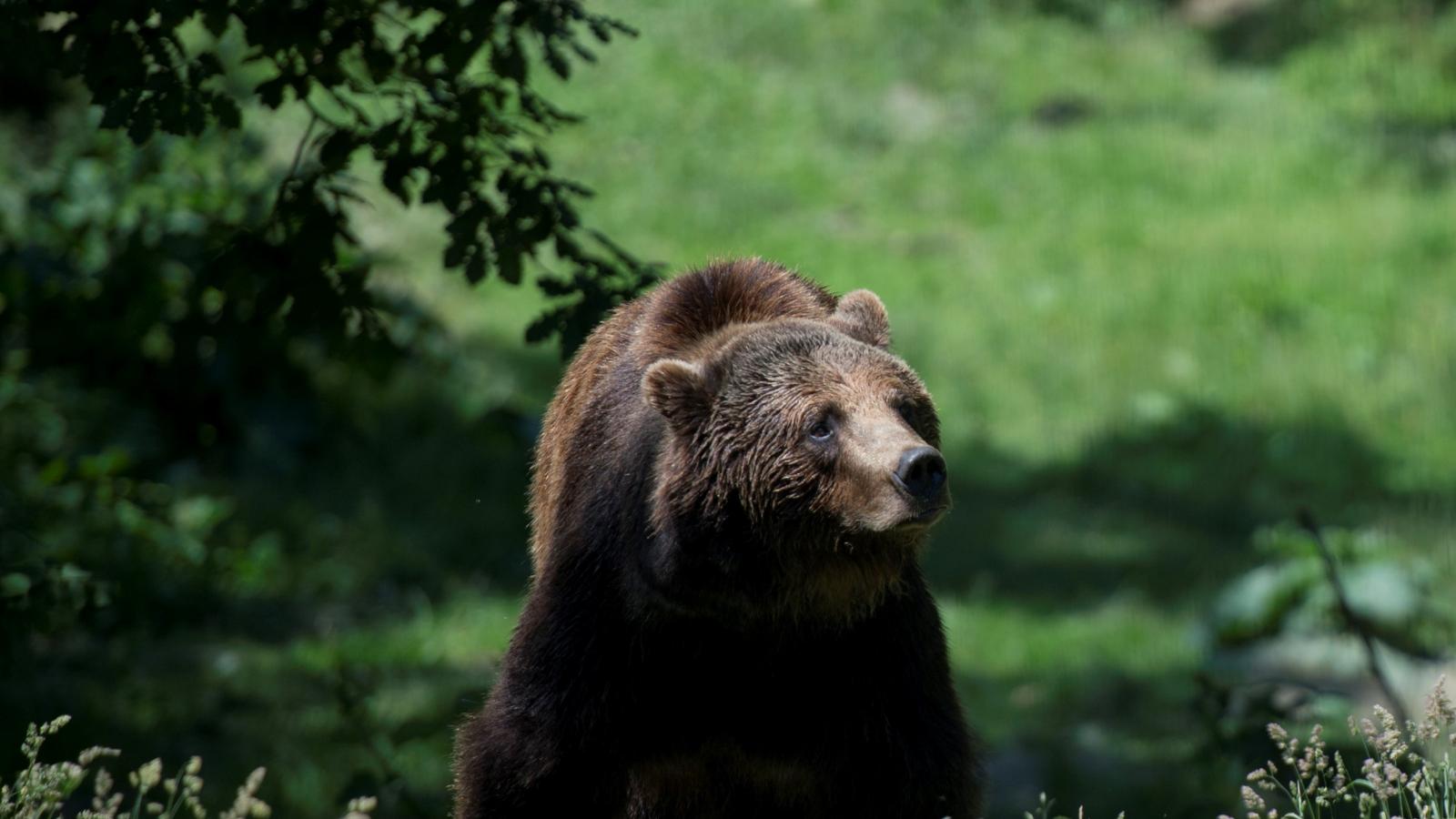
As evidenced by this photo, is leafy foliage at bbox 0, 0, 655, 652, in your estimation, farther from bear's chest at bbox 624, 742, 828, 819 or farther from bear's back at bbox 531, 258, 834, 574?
bear's chest at bbox 624, 742, 828, 819

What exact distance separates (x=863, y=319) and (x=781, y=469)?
57cm

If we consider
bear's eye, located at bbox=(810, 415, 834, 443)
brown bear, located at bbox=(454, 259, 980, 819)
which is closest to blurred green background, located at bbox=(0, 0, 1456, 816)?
brown bear, located at bbox=(454, 259, 980, 819)

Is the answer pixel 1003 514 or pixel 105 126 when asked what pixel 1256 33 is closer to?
pixel 1003 514

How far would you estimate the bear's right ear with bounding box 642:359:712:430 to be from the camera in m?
3.70

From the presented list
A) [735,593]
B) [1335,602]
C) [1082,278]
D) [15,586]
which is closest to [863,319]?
[735,593]

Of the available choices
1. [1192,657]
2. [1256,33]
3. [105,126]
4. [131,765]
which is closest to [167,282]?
[131,765]

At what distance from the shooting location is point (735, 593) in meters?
3.69

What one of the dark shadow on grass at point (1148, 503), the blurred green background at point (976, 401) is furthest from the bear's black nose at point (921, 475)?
the dark shadow on grass at point (1148, 503)

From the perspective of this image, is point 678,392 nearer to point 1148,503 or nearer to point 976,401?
point 1148,503

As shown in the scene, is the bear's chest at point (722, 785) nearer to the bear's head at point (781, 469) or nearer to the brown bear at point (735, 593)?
the brown bear at point (735, 593)

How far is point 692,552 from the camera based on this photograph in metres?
3.66

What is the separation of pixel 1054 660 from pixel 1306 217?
189 inches

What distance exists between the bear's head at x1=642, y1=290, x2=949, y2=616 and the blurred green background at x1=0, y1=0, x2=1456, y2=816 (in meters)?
2.06

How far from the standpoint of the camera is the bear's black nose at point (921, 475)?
334 cm
